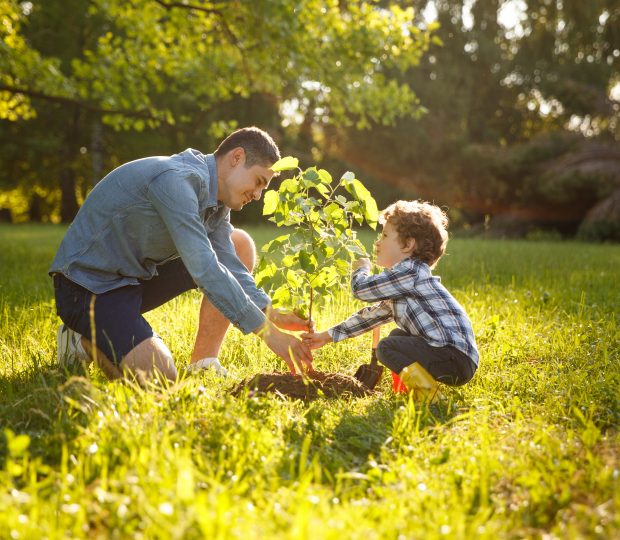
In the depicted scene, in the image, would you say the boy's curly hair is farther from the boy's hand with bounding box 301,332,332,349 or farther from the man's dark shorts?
the man's dark shorts

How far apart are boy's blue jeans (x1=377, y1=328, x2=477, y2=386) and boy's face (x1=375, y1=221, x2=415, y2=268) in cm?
47

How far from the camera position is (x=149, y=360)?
9.99ft

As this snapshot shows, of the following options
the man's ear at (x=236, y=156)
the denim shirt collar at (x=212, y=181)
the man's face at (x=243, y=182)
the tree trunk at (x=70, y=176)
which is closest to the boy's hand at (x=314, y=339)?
the man's face at (x=243, y=182)

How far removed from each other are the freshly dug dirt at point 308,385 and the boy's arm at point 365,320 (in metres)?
0.26

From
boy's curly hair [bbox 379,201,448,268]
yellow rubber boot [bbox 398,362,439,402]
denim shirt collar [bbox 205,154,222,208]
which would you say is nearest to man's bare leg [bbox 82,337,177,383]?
denim shirt collar [bbox 205,154,222,208]

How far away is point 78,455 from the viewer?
2.06 meters

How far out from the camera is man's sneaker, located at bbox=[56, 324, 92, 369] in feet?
10.9

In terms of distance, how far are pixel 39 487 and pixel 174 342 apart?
7.16 feet

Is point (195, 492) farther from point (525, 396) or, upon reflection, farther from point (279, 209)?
point (525, 396)

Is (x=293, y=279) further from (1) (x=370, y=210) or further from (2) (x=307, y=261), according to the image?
(1) (x=370, y=210)

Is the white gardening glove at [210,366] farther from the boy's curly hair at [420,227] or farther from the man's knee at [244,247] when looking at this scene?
the boy's curly hair at [420,227]

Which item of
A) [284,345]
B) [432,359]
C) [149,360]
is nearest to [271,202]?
[284,345]

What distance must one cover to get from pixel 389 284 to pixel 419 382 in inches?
21.2

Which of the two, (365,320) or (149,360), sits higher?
(365,320)
